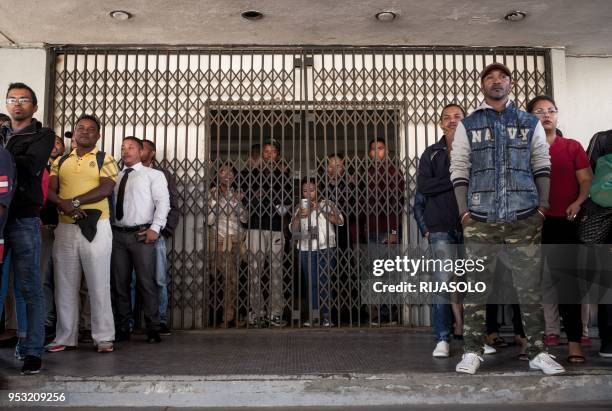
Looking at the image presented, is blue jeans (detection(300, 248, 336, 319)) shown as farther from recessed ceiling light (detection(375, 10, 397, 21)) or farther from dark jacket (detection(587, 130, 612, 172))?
dark jacket (detection(587, 130, 612, 172))

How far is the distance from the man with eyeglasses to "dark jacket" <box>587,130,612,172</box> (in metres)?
3.40

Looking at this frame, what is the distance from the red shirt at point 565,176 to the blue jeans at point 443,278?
64 centimetres

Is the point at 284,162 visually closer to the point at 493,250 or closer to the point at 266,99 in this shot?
the point at 266,99

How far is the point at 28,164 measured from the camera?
11.2 ft

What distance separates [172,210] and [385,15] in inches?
101

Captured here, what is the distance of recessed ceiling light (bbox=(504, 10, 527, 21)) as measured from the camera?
5.16 metres

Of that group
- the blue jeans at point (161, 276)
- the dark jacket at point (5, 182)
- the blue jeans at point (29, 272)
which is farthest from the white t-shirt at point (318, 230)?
the dark jacket at point (5, 182)

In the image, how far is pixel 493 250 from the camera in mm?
3320

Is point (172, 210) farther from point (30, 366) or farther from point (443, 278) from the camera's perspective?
point (443, 278)

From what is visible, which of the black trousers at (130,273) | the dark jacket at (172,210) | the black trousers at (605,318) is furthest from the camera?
the dark jacket at (172,210)

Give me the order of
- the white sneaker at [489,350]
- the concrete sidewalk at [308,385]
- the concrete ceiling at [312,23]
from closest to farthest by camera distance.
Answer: the concrete sidewalk at [308,385] < the white sneaker at [489,350] < the concrete ceiling at [312,23]

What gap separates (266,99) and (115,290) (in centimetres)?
234

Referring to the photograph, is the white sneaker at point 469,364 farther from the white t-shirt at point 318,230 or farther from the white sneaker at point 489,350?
the white t-shirt at point 318,230

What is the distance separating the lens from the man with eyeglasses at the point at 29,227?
338 cm
